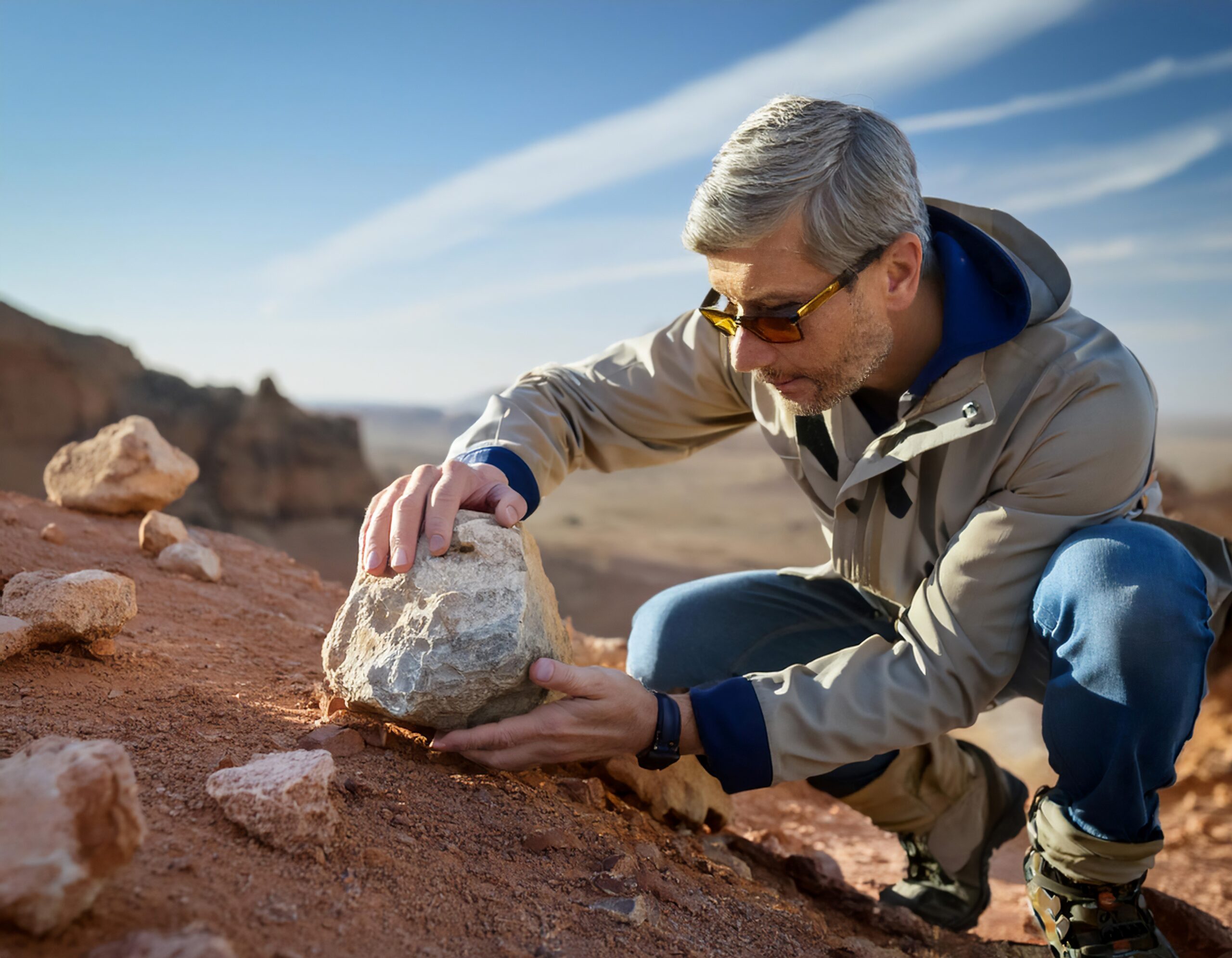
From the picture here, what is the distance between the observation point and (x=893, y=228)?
2.03 meters

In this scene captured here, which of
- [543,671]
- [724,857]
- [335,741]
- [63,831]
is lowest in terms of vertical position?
[724,857]

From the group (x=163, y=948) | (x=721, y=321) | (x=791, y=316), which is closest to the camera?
(x=163, y=948)

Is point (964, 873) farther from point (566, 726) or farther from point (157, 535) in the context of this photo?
point (157, 535)

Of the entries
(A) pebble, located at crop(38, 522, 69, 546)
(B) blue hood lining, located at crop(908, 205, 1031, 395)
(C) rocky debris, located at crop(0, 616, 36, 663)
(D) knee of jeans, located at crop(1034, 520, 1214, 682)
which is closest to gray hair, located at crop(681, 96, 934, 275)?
(B) blue hood lining, located at crop(908, 205, 1031, 395)

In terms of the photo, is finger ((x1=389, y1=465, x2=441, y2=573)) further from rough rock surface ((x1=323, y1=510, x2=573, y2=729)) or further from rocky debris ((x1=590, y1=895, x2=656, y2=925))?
rocky debris ((x1=590, y1=895, x2=656, y2=925))

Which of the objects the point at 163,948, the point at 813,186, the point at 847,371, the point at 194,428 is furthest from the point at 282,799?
the point at 194,428

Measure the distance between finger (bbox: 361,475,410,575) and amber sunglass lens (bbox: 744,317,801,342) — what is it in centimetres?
88

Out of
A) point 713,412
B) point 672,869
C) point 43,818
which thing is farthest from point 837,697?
point 43,818

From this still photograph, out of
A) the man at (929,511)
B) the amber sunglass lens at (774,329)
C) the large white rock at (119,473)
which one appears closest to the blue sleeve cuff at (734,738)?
the man at (929,511)

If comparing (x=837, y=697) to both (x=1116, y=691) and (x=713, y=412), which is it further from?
(x=713, y=412)

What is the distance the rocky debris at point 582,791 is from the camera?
2025 millimetres

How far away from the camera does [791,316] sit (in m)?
2.00

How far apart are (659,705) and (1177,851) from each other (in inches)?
110

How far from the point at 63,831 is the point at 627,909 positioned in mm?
918
